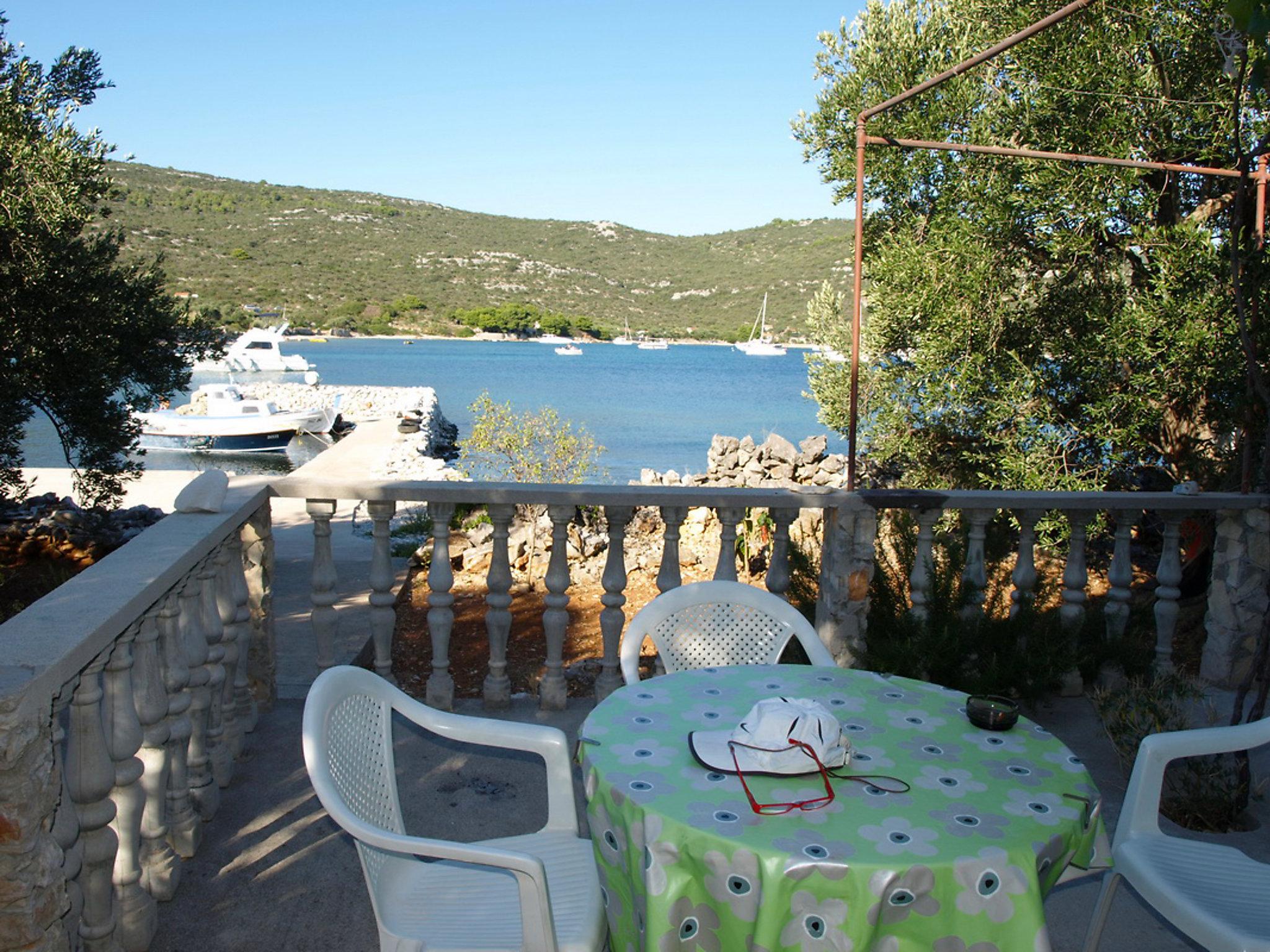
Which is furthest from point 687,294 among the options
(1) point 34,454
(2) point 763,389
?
(1) point 34,454

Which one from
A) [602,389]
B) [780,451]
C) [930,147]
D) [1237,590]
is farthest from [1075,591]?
[602,389]

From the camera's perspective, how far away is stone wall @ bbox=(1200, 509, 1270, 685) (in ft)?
13.5

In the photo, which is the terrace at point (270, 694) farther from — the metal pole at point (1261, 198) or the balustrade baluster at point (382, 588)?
the metal pole at point (1261, 198)

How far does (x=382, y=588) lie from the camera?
3730mm

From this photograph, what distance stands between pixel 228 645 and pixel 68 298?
14.5 ft

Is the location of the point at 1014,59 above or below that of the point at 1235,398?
above

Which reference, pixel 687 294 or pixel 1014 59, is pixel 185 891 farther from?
pixel 687 294

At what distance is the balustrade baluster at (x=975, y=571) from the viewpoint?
3957mm

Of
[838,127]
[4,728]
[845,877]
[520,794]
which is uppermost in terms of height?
[838,127]

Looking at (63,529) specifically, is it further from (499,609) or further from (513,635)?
(499,609)

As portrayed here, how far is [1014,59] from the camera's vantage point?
6723mm

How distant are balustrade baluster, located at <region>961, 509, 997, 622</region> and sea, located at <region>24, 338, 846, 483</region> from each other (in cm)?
664

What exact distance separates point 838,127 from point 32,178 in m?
6.01

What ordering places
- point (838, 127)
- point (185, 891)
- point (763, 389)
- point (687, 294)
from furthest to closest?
point (687, 294), point (763, 389), point (838, 127), point (185, 891)
